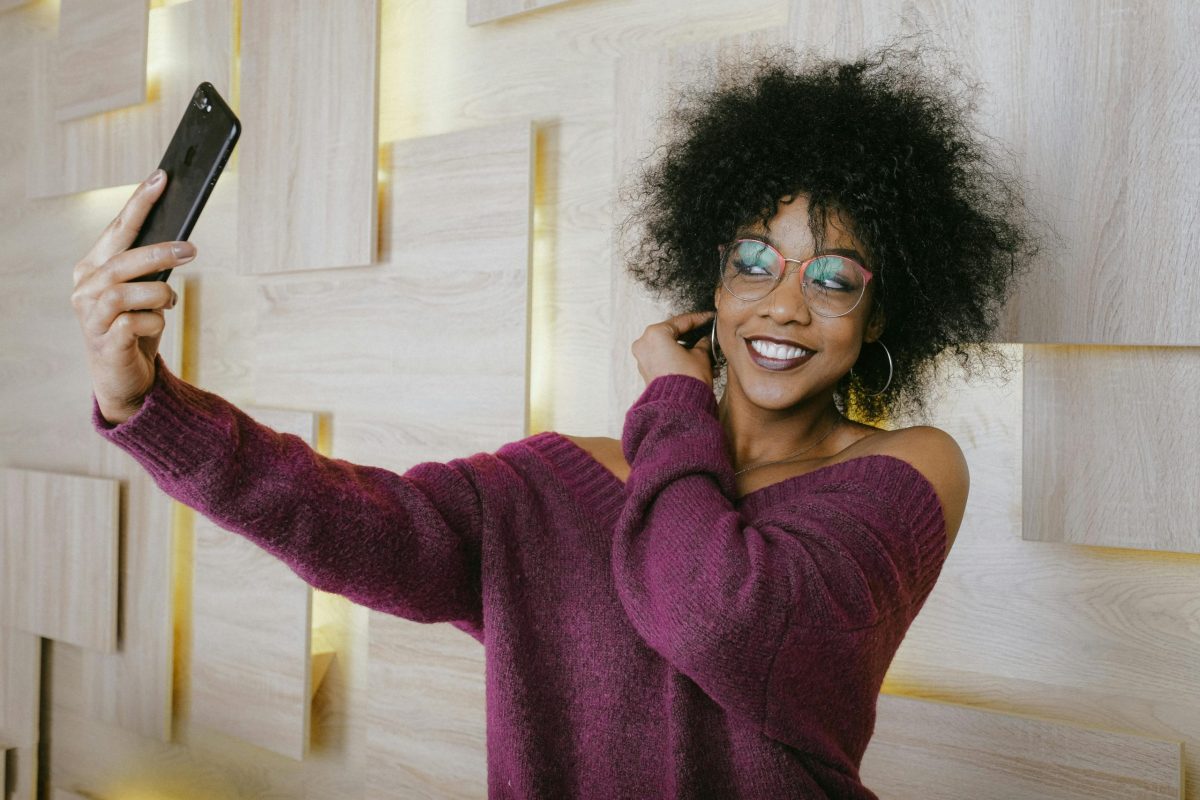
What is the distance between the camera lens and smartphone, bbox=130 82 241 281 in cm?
86

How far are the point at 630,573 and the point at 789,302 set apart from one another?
1.06 ft

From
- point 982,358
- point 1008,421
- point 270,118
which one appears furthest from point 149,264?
point 270,118

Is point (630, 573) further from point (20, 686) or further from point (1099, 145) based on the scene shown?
point (20, 686)

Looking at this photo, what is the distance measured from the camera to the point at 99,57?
99.0 inches

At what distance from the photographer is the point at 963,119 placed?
1369 mm

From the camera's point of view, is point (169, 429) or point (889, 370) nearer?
point (169, 429)

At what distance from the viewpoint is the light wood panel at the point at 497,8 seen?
6.03ft

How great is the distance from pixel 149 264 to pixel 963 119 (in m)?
1.01

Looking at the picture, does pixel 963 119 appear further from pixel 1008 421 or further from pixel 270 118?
pixel 270 118

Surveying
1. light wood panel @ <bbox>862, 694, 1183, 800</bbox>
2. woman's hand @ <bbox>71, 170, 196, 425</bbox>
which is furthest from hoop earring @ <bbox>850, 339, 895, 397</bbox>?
woman's hand @ <bbox>71, 170, 196, 425</bbox>

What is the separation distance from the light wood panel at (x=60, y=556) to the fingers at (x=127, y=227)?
1790mm

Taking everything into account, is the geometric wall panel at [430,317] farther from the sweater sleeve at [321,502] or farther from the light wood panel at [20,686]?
the light wood panel at [20,686]

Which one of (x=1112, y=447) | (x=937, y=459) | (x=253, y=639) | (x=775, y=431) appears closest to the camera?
(x=937, y=459)

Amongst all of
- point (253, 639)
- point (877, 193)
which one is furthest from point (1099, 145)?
point (253, 639)
